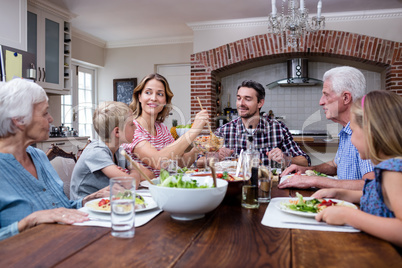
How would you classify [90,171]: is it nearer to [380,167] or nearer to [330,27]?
[380,167]

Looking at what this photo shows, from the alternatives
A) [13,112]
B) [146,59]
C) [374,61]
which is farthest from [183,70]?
[13,112]

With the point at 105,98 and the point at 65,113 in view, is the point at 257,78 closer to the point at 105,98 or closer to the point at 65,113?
the point at 105,98

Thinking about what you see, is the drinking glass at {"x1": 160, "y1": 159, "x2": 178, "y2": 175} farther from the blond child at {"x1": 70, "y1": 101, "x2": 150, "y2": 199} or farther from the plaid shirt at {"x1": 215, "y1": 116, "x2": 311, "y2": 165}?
the plaid shirt at {"x1": 215, "y1": 116, "x2": 311, "y2": 165}

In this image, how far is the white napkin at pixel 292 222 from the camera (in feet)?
3.13

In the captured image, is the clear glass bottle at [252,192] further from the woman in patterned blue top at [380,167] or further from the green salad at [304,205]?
the woman in patterned blue top at [380,167]

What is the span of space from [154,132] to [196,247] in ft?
5.24

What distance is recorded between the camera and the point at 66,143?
4.66 meters

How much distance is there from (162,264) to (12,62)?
3.71 meters

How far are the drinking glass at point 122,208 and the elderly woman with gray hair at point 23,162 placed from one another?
19 cm

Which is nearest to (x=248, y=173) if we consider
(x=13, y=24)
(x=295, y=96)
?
(x=13, y=24)

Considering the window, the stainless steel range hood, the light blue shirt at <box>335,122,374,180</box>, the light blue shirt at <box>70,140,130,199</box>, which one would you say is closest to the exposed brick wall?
the stainless steel range hood

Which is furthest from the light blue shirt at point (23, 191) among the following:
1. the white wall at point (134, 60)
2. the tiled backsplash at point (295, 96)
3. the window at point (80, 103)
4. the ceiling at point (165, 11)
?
the white wall at point (134, 60)

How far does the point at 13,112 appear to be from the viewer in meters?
1.21

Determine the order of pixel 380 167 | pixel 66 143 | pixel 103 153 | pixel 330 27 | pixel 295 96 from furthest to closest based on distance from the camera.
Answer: pixel 295 96 < pixel 330 27 < pixel 66 143 < pixel 103 153 < pixel 380 167
